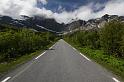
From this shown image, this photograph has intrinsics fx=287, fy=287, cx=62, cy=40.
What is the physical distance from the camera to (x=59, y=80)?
475 inches

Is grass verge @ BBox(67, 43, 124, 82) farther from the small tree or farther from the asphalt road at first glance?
the small tree

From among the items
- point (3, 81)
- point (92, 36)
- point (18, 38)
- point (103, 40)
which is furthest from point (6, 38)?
point (92, 36)

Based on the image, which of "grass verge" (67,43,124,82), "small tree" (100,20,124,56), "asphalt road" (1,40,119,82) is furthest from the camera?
"small tree" (100,20,124,56)

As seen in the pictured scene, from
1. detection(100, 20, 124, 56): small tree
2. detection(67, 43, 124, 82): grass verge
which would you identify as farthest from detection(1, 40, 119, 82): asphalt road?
detection(100, 20, 124, 56): small tree

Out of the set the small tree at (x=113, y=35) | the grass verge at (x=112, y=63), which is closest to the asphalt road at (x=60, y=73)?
the grass verge at (x=112, y=63)

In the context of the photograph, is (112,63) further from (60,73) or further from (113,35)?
(113,35)

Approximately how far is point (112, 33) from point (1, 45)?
1414cm

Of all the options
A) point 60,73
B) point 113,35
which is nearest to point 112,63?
point 60,73

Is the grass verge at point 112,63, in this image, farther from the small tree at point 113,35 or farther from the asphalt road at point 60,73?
the small tree at point 113,35

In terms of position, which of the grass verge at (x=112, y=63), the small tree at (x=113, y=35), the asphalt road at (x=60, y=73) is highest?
the small tree at (x=113, y=35)

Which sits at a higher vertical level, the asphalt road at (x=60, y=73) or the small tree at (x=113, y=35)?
the small tree at (x=113, y=35)

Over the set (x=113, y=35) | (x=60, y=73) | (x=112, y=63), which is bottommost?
(x=112, y=63)

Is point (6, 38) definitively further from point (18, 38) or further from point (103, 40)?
point (103, 40)

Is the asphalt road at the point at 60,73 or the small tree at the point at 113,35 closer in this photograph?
the asphalt road at the point at 60,73
